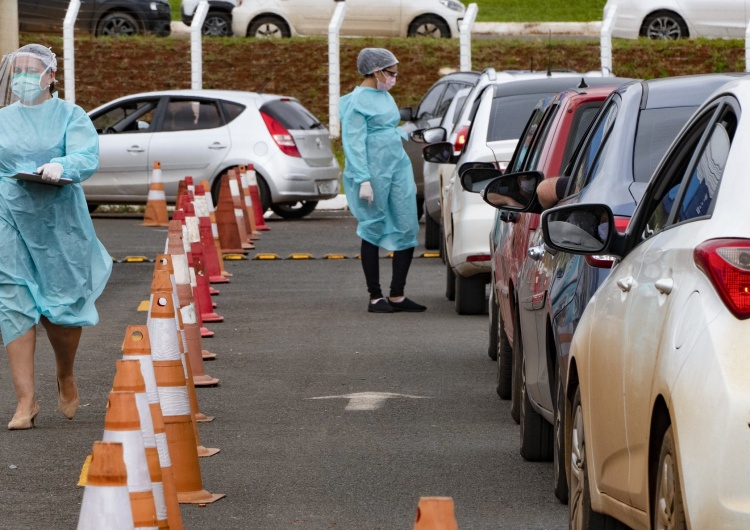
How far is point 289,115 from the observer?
22.1 metres

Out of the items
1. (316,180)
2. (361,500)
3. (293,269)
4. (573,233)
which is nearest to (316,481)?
(361,500)

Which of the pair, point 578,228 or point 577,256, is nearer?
point 578,228

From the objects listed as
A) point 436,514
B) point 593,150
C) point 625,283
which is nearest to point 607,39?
point 593,150

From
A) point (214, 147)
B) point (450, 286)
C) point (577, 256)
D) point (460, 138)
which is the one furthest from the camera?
point (214, 147)

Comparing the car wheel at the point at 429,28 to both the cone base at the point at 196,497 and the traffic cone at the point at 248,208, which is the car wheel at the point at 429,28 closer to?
the traffic cone at the point at 248,208

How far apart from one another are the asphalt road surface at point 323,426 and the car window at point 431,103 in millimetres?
7651

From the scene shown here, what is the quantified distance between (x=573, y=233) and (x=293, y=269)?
1127 centimetres

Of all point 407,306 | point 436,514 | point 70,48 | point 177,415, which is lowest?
point 407,306

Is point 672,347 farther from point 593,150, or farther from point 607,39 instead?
point 607,39

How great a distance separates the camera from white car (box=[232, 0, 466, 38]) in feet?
109

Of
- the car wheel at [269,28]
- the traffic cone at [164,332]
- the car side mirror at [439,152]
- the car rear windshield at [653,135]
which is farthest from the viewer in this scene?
the car wheel at [269,28]

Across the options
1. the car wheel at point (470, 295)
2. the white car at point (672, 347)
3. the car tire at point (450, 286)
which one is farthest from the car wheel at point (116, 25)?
the white car at point (672, 347)

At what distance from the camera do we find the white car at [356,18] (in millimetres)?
33281

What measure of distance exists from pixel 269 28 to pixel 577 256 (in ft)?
93.4
